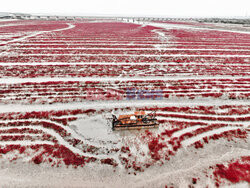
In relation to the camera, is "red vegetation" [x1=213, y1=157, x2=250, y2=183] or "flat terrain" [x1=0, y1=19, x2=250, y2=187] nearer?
"red vegetation" [x1=213, y1=157, x2=250, y2=183]

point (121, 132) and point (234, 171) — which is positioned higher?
point (121, 132)

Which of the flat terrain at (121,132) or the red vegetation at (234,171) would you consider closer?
the red vegetation at (234,171)

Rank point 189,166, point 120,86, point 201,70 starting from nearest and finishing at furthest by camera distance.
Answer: point 189,166 → point 120,86 → point 201,70

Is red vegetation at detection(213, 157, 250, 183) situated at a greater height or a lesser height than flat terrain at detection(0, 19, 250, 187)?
lesser

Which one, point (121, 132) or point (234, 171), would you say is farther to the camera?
point (121, 132)

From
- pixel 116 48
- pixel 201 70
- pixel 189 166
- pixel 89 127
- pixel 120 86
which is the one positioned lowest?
pixel 189 166

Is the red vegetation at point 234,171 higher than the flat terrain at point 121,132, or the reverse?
the flat terrain at point 121,132

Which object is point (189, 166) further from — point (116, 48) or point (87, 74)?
point (116, 48)

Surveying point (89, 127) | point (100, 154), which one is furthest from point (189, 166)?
point (89, 127)
